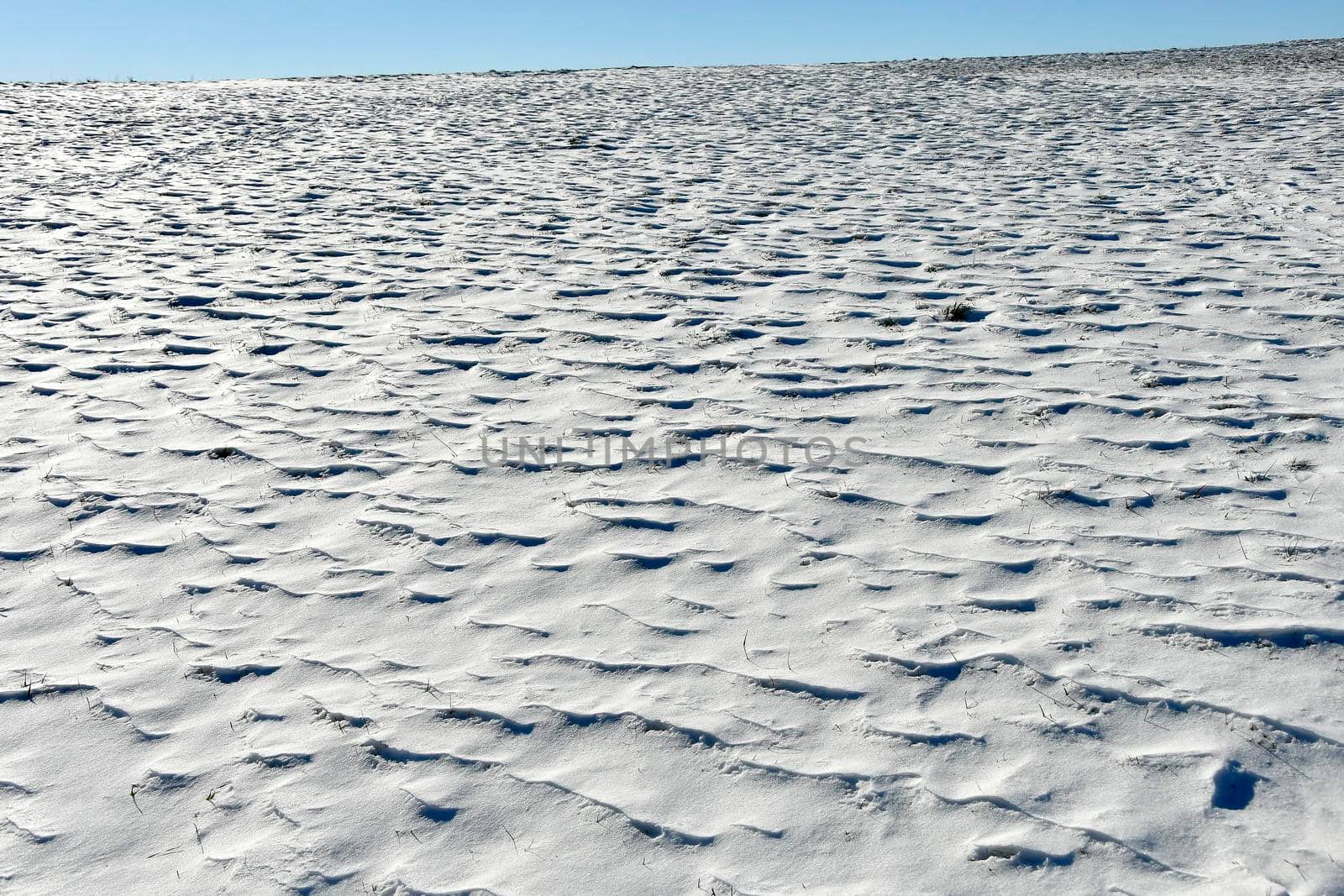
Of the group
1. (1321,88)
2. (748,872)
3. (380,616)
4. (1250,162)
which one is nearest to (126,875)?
(380,616)

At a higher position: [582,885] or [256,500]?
[256,500]

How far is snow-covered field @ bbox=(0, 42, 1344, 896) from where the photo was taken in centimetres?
257

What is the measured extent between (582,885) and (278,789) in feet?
3.19

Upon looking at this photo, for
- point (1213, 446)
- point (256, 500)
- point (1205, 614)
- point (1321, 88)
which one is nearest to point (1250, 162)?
point (1321, 88)

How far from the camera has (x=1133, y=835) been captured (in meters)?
2.44

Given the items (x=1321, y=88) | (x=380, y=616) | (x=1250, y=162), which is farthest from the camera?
(x=1321, y=88)

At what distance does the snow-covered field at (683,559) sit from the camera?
2.57 meters

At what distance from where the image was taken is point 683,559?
147 inches

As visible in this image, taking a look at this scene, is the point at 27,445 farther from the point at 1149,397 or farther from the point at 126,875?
the point at 1149,397

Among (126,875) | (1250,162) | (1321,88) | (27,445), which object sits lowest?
(126,875)

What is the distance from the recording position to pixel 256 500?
4285 millimetres

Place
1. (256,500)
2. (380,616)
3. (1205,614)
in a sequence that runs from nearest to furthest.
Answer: (1205,614) < (380,616) < (256,500)

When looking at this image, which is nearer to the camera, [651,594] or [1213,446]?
[651,594]

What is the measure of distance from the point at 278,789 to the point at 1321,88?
60.3ft
